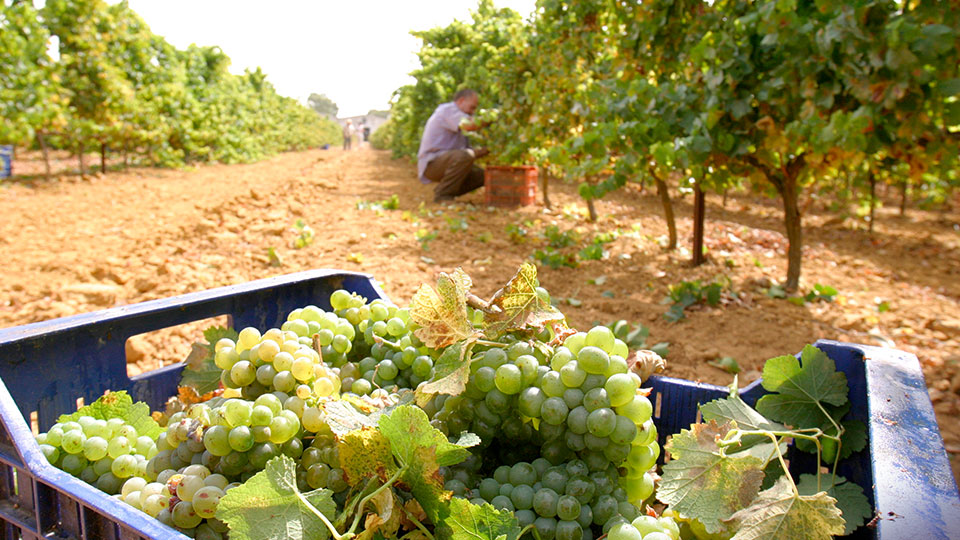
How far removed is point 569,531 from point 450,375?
318mm

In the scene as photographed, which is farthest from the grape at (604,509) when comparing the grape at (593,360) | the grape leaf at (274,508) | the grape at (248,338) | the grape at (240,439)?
the grape at (248,338)

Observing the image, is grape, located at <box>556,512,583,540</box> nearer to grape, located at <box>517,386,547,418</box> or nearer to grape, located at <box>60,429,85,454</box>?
grape, located at <box>517,386,547,418</box>

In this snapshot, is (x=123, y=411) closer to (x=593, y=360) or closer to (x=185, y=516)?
(x=185, y=516)

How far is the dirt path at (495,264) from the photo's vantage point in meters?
3.91

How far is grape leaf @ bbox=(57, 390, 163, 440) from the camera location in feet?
4.50

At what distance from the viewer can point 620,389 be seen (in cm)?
102

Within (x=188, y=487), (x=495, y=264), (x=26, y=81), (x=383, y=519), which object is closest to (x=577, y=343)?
(x=383, y=519)

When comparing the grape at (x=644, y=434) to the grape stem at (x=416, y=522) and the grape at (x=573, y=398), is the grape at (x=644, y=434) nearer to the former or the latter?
the grape at (x=573, y=398)

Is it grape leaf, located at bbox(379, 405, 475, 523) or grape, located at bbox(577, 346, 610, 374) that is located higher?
grape, located at bbox(577, 346, 610, 374)

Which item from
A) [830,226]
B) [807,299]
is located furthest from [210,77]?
[807,299]

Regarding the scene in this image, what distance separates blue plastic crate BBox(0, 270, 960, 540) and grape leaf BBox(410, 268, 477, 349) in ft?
1.75

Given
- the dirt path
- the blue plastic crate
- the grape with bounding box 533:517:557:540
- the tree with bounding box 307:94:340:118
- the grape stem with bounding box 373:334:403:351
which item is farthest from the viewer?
the tree with bounding box 307:94:340:118

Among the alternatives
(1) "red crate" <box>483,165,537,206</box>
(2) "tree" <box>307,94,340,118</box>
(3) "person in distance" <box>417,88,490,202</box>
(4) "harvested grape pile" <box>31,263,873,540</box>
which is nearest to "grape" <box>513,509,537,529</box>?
(4) "harvested grape pile" <box>31,263,873,540</box>

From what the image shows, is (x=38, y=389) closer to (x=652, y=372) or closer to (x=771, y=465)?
(x=652, y=372)
